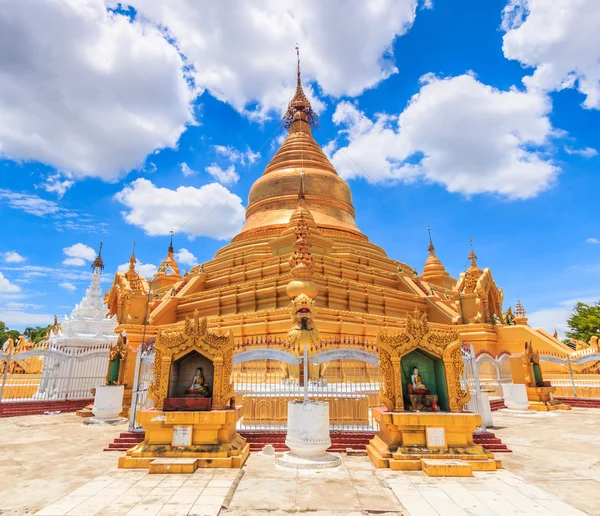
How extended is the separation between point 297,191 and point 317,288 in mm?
15787

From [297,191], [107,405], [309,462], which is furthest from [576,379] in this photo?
[297,191]

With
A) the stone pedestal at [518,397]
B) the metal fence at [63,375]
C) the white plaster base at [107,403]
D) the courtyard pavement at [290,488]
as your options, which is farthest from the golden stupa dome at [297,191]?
the courtyard pavement at [290,488]

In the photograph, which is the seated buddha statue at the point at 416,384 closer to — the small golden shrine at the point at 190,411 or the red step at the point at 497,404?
the small golden shrine at the point at 190,411

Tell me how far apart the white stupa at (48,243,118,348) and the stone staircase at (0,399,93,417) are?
4508mm

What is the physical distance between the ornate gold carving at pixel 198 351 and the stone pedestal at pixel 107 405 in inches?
237

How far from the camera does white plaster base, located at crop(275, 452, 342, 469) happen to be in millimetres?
6745

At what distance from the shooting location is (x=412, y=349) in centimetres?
772

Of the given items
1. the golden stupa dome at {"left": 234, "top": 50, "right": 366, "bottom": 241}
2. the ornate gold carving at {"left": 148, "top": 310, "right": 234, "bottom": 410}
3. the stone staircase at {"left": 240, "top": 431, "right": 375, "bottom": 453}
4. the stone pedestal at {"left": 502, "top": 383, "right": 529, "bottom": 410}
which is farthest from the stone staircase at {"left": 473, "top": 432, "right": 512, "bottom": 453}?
the golden stupa dome at {"left": 234, "top": 50, "right": 366, "bottom": 241}

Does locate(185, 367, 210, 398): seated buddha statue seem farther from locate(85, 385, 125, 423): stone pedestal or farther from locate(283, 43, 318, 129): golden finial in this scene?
locate(283, 43, 318, 129): golden finial

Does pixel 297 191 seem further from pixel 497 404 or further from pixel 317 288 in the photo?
pixel 497 404

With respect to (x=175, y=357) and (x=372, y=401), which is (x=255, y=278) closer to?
(x=372, y=401)

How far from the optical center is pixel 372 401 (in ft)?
34.0

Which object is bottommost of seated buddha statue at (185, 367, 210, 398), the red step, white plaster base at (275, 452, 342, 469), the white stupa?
white plaster base at (275, 452, 342, 469)

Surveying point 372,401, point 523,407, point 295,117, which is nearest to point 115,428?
point 372,401
